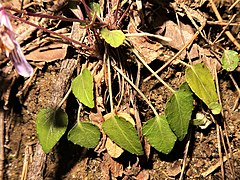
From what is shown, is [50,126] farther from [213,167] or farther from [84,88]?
[213,167]

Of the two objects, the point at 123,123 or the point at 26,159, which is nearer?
the point at 123,123

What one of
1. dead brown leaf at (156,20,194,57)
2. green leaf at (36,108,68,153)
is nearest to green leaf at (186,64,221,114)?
dead brown leaf at (156,20,194,57)

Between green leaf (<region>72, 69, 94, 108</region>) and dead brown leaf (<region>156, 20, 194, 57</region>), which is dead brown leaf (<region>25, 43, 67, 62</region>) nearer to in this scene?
green leaf (<region>72, 69, 94, 108</region>)

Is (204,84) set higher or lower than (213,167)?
higher

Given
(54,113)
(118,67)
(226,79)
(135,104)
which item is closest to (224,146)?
(226,79)

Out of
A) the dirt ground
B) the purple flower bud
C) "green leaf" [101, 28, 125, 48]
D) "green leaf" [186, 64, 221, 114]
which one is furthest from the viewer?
the dirt ground

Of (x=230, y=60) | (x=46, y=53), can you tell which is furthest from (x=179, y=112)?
(x=46, y=53)
